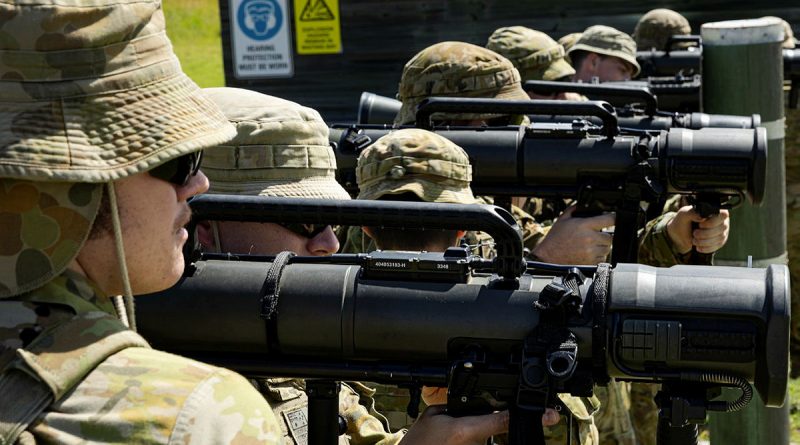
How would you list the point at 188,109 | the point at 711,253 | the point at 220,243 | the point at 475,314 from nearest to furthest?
the point at 188,109, the point at 475,314, the point at 220,243, the point at 711,253

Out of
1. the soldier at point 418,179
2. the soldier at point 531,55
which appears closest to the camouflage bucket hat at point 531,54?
the soldier at point 531,55

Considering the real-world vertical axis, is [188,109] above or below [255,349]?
above

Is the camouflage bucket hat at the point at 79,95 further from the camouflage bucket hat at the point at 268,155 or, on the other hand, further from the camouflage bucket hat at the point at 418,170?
the camouflage bucket hat at the point at 418,170

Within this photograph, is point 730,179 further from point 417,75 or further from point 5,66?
point 5,66

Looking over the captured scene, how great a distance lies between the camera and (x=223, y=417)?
1489mm

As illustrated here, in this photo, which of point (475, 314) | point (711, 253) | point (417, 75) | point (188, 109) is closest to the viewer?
point (188, 109)

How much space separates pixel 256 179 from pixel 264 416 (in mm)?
1334

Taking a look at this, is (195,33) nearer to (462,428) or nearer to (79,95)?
(462,428)

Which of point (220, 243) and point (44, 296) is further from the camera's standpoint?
point (220, 243)

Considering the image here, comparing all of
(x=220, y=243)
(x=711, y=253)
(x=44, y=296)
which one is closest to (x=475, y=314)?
(x=220, y=243)

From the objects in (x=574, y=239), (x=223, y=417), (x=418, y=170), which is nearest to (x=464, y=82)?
(x=574, y=239)

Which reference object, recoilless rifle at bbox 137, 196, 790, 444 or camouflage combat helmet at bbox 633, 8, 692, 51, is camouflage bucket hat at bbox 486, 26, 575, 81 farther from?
recoilless rifle at bbox 137, 196, 790, 444

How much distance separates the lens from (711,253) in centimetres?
422

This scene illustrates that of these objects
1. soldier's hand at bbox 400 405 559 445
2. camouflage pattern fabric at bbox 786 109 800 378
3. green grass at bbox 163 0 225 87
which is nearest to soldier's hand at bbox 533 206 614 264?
soldier's hand at bbox 400 405 559 445
